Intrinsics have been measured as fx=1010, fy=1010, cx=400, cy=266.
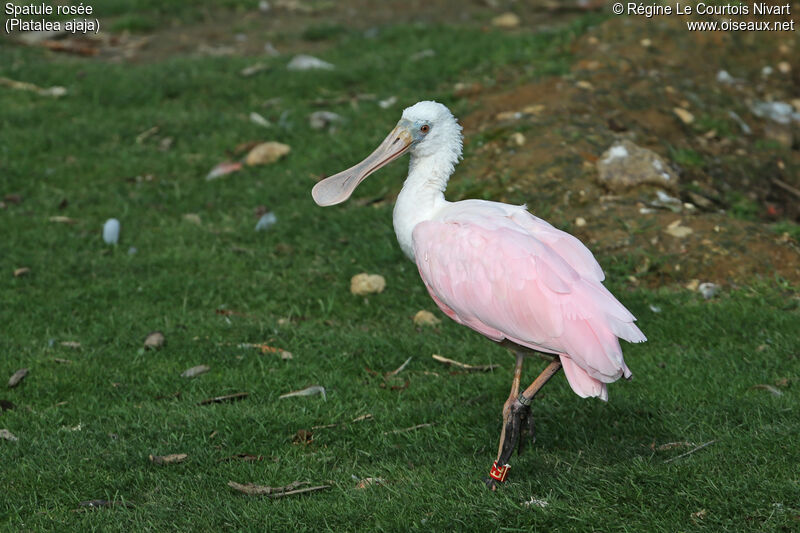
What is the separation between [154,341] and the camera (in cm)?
588

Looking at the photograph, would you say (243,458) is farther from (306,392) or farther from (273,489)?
(306,392)

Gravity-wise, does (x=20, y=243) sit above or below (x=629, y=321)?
below

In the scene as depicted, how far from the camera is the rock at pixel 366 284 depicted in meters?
6.57

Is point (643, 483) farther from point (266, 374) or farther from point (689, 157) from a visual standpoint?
point (689, 157)

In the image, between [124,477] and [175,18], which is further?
[175,18]

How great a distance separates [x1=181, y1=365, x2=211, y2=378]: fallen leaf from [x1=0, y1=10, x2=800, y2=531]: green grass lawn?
0.20 ft

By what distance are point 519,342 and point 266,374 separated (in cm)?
181

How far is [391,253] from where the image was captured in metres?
6.99

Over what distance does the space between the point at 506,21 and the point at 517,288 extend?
8.28m

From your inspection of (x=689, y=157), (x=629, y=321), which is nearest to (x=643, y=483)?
Answer: (x=629, y=321)

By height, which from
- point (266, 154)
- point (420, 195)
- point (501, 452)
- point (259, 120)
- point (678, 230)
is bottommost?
→ point (501, 452)

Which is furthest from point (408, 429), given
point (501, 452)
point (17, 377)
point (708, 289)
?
point (708, 289)

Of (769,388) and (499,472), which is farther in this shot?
(769,388)

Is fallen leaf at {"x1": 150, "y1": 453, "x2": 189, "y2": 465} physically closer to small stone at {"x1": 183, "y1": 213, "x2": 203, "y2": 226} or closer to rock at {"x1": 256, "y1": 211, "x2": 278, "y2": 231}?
rock at {"x1": 256, "y1": 211, "x2": 278, "y2": 231}
